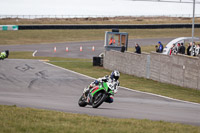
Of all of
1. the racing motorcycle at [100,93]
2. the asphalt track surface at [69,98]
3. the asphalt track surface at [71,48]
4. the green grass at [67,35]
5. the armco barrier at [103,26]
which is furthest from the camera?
the armco barrier at [103,26]

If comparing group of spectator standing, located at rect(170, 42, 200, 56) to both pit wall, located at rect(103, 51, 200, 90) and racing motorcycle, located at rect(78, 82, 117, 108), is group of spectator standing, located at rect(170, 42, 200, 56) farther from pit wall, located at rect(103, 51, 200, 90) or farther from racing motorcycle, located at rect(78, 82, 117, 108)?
racing motorcycle, located at rect(78, 82, 117, 108)

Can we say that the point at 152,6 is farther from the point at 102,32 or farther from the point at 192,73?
the point at 192,73

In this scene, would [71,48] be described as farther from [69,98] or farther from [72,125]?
[72,125]

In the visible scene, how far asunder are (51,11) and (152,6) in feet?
66.1

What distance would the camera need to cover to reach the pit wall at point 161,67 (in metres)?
21.4

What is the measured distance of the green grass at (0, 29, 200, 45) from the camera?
6128cm

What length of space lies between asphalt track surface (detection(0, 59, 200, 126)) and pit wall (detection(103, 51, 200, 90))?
3.45m

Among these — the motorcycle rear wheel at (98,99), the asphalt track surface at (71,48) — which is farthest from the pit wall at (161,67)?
the asphalt track surface at (71,48)

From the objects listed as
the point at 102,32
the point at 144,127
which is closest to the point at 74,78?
the point at 144,127

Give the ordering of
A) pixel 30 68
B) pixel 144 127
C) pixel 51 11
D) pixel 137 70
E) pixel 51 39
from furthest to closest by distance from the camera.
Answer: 1. pixel 51 11
2. pixel 51 39
3. pixel 30 68
4. pixel 137 70
5. pixel 144 127

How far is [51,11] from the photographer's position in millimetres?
78625

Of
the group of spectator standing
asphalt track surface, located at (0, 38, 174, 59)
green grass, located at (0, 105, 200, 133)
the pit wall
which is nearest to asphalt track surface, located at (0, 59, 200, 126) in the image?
green grass, located at (0, 105, 200, 133)

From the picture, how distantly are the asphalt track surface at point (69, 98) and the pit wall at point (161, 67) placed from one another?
345 cm

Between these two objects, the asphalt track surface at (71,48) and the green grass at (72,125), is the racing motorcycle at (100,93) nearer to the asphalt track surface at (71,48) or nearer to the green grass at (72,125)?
the green grass at (72,125)
